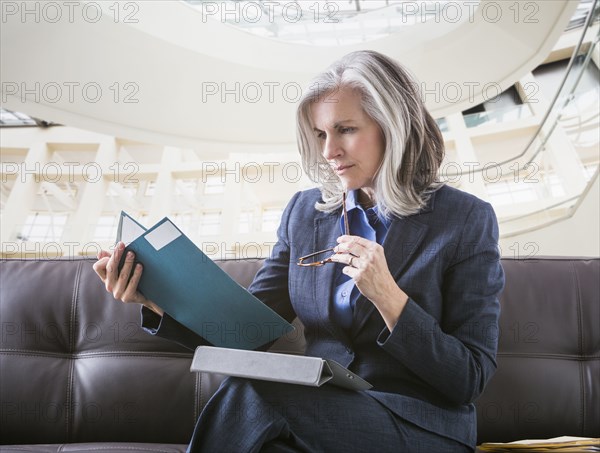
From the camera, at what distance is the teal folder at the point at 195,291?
47.1 inches

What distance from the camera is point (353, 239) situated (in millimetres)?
1219

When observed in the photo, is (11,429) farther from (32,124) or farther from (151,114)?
(32,124)

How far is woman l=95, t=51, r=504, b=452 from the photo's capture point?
1056 mm

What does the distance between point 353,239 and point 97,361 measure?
3.03 feet

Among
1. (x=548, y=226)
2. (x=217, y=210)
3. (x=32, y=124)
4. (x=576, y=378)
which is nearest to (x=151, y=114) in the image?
(x=548, y=226)

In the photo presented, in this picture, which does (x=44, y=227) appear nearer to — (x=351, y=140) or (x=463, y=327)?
(x=351, y=140)

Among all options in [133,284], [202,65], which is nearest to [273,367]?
[133,284]

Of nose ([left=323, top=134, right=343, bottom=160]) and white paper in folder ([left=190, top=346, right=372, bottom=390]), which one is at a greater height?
nose ([left=323, top=134, right=343, bottom=160])

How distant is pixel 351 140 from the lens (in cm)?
147

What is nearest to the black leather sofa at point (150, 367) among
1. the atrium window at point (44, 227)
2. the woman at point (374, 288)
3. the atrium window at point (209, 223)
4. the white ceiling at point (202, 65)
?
the woman at point (374, 288)

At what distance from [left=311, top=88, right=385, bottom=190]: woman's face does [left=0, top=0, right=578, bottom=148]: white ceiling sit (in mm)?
4049

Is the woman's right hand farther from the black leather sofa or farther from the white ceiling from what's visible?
the white ceiling

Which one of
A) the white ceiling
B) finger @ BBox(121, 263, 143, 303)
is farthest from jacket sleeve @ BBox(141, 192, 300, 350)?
the white ceiling

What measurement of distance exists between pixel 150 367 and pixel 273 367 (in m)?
0.80
